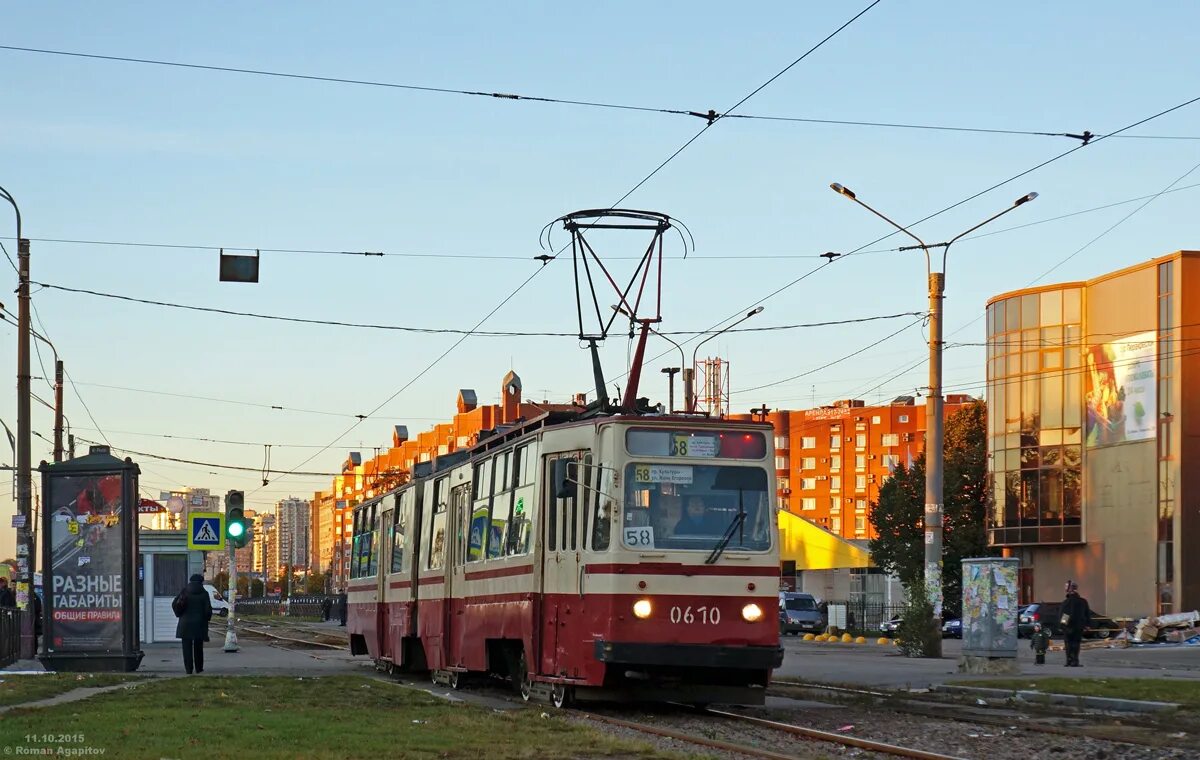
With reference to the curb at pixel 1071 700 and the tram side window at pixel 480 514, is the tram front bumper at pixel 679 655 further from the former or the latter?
the curb at pixel 1071 700

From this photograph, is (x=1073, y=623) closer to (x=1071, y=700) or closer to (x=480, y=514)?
(x=1071, y=700)

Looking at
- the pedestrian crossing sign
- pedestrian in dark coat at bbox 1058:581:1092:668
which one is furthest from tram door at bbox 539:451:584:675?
the pedestrian crossing sign

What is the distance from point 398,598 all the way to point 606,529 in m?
9.83

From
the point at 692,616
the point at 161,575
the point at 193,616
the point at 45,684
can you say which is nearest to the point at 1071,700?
the point at 692,616

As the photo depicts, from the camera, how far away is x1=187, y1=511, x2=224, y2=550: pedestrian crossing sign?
32.8 m

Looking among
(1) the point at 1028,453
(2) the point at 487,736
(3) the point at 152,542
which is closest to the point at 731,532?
(2) the point at 487,736

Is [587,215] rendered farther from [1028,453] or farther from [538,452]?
[1028,453]

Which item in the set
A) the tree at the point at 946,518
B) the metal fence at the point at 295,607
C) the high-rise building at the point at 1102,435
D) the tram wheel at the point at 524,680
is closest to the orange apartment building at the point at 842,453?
the metal fence at the point at 295,607

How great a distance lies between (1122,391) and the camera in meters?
63.4

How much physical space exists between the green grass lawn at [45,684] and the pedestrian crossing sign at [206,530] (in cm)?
807

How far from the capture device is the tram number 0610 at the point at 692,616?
1705cm

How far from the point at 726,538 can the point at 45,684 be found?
9695 mm

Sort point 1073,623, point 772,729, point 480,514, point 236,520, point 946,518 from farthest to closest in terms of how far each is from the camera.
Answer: point 946,518, point 236,520, point 1073,623, point 480,514, point 772,729

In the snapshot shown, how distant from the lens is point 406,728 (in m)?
15.0
